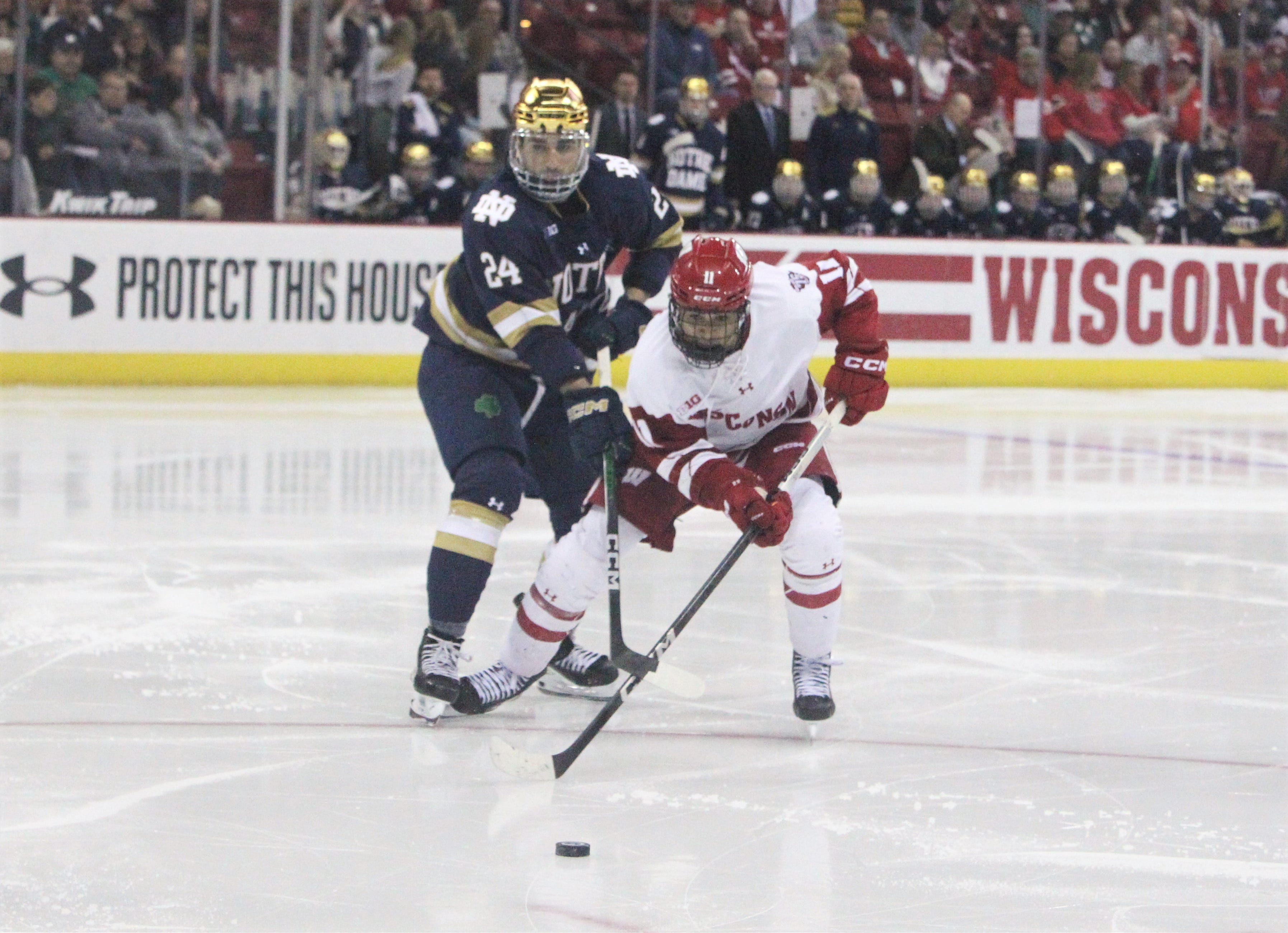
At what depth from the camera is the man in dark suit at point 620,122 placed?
10016 millimetres

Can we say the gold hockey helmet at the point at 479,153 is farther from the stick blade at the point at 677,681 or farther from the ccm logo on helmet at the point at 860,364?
the stick blade at the point at 677,681

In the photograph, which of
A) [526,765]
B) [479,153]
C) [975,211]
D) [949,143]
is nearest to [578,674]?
[526,765]

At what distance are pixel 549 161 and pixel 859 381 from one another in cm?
71

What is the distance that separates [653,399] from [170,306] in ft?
21.4

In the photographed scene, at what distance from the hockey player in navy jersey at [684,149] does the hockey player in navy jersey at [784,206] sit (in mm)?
334

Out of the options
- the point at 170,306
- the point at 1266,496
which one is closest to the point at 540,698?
the point at 1266,496

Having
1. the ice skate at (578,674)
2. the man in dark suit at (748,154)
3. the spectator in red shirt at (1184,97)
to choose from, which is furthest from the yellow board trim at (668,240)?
the spectator in red shirt at (1184,97)

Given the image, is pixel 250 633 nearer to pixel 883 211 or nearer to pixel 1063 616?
pixel 1063 616

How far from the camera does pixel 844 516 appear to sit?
20.2ft

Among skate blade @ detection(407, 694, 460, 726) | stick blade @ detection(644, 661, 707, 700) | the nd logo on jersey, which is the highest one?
the nd logo on jersey

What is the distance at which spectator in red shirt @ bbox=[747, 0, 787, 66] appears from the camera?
1082 centimetres

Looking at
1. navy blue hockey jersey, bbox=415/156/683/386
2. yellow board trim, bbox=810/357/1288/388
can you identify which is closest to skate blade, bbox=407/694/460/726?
navy blue hockey jersey, bbox=415/156/683/386

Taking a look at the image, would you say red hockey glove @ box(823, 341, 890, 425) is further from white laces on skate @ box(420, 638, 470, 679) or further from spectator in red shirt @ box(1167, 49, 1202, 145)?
spectator in red shirt @ box(1167, 49, 1202, 145)

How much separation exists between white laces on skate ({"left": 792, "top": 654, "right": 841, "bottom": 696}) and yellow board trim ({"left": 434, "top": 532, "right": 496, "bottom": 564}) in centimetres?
61
